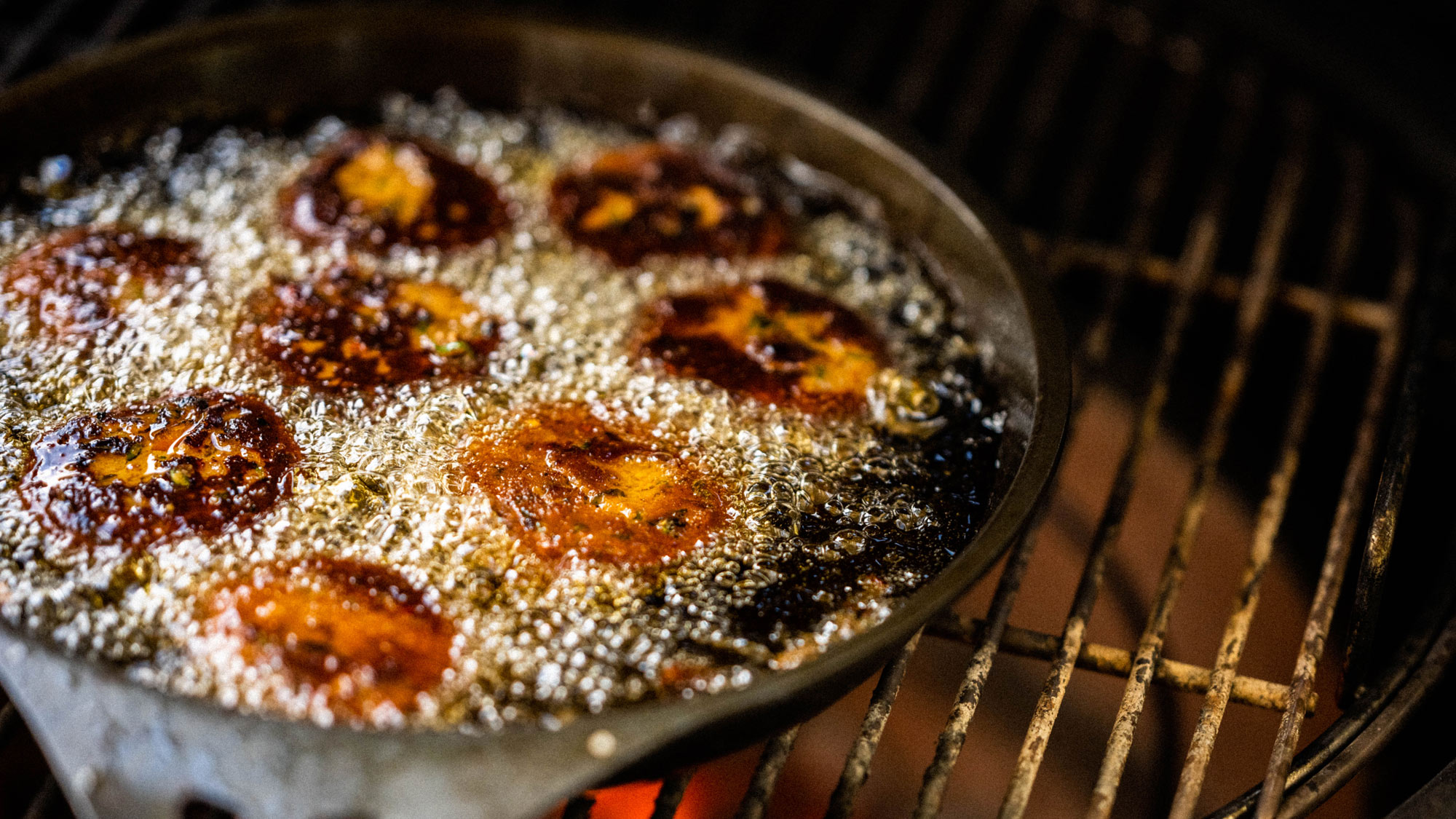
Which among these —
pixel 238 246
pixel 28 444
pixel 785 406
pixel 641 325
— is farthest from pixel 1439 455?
pixel 28 444

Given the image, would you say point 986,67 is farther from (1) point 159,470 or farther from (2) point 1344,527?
(1) point 159,470

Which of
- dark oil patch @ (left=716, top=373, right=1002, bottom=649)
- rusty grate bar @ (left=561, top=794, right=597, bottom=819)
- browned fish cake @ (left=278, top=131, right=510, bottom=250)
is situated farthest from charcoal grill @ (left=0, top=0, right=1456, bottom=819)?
browned fish cake @ (left=278, top=131, right=510, bottom=250)

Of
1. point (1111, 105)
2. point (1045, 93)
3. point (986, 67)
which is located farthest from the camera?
point (986, 67)

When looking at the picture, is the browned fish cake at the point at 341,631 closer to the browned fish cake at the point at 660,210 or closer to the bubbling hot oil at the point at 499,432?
the bubbling hot oil at the point at 499,432

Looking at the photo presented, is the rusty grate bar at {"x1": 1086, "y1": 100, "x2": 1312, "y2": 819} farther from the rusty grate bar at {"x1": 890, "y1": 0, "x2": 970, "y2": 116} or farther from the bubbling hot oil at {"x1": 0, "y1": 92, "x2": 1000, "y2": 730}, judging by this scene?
the rusty grate bar at {"x1": 890, "y1": 0, "x2": 970, "y2": 116}

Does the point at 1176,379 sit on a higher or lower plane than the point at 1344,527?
higher

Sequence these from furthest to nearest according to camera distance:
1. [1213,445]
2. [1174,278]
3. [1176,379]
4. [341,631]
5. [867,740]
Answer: [1176,379] → [1174,278] → [1213,445] → [867,740] → [341,631]

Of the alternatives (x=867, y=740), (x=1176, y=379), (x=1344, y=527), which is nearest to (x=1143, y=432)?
(x=1344, y=527)
